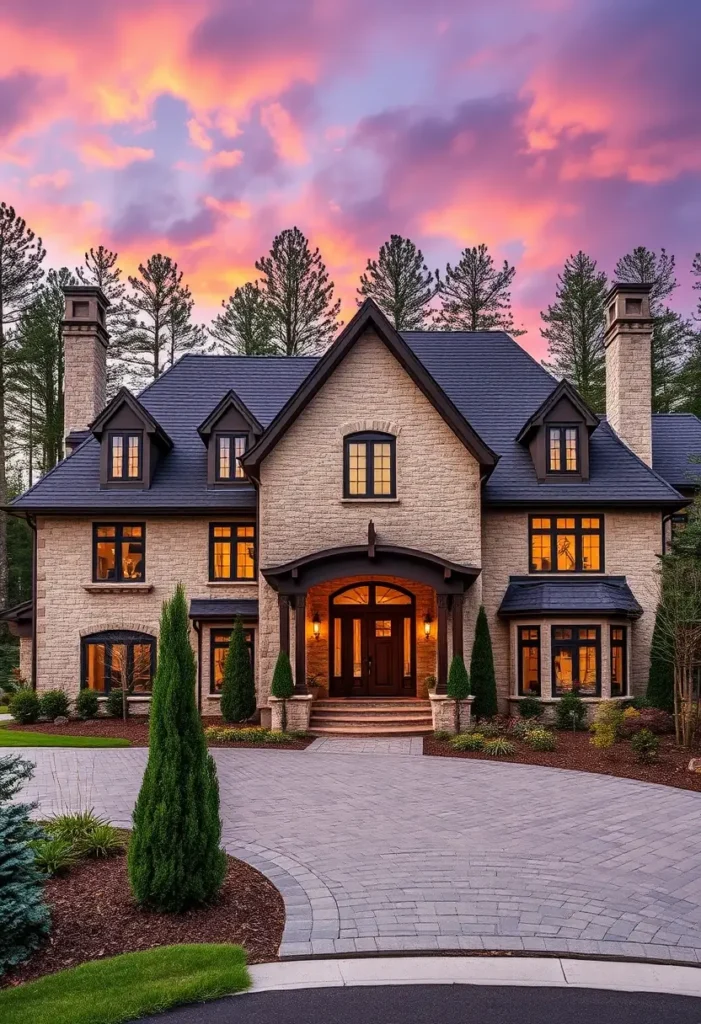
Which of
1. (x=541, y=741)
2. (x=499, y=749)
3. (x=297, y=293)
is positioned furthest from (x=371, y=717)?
(x=297, y=293)

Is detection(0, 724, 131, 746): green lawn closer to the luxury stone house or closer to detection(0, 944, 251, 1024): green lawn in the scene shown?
the luxury stone house

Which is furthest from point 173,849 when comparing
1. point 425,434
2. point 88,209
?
point 88,209

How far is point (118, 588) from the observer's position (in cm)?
2027

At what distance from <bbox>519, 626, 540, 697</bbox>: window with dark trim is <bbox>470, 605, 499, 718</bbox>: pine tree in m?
1.40

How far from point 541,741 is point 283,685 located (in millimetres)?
6074

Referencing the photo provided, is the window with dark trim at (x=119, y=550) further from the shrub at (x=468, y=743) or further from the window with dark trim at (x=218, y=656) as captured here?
the shrub at (x=468, y=743)

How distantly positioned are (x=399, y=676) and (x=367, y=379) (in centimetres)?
834

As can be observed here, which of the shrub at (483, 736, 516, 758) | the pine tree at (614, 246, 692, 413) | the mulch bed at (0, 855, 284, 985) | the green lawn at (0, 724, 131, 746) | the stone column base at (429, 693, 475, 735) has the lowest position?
the green lawn at (0, 724, 131, 746)

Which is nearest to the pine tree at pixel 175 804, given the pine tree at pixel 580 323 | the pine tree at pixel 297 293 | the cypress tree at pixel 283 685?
the cypress tree at pixel 283 685

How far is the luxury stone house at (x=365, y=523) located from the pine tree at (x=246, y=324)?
53.3 ft

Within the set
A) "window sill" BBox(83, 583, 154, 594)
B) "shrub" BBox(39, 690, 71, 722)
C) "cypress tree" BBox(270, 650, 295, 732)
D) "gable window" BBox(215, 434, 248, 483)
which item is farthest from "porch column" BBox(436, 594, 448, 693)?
"shrub" BBox(39, 690, 71, 722)

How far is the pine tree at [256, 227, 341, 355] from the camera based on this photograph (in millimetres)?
39094

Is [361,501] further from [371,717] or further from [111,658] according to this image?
[111,658]

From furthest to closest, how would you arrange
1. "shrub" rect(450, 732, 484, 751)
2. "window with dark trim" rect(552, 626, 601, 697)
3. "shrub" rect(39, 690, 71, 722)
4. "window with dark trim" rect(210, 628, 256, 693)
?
1. "window with dark trim" rect(210, 628, 256, 693)
2. "shrub" rect(39, 690, 71, 722)
3. "window with dark trim" rect(552, 626, 601, 697)
4. "shrub" rect(450, 732, 484, 751)
